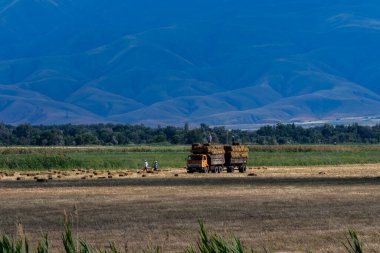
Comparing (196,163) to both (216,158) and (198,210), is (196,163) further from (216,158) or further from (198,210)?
(198,210)

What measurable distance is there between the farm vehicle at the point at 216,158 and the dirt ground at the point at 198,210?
12067 mm

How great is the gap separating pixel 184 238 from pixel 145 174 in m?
40.8

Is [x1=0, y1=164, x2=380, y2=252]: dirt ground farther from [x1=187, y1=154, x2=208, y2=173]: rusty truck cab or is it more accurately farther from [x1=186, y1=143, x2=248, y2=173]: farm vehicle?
[x1=186, y1=143, x2=248, y2=173]: farm vehicle

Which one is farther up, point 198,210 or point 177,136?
point 177,136

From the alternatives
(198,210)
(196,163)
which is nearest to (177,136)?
(196,163)

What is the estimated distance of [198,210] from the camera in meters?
36.9

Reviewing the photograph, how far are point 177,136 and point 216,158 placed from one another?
84935 millimetres

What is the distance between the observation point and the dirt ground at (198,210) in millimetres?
27891

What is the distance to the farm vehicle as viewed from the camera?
72.0 metres

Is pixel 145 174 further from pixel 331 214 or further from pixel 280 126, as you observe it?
pixel 280 126

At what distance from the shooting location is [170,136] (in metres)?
168

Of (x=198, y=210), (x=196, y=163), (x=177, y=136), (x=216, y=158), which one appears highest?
(x=177, y=136)

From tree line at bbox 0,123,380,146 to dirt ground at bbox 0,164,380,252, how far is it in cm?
9736

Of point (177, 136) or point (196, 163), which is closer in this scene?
point (196, 163)
